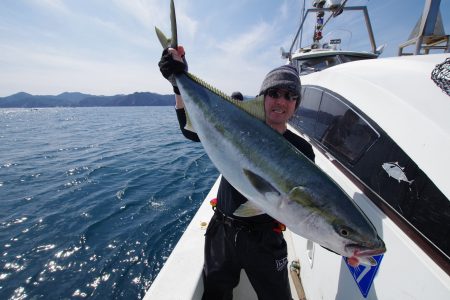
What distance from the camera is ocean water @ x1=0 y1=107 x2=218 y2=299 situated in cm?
511

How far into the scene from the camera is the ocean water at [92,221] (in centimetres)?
A: 511

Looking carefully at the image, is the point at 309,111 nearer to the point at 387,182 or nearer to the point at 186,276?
the point at 387,182

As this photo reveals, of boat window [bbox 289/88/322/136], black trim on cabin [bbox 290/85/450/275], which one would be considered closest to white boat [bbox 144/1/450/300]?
black trim on cabin [bbox 290/85/450/275]

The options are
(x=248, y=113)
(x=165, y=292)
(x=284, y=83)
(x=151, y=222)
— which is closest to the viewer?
(x=248, y=113)

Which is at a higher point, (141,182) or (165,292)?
(165,292)

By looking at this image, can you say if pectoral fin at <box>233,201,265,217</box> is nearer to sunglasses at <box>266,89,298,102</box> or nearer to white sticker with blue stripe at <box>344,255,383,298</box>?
white sticker with blue stripe at <box>344,255,383,298</box>

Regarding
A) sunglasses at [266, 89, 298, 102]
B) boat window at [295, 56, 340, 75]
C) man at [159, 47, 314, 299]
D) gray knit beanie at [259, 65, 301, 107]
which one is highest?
boat window at [295, 56, 340, 75]

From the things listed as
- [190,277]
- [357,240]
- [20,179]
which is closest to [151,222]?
[190,277]

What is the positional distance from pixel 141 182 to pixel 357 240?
10066 mm

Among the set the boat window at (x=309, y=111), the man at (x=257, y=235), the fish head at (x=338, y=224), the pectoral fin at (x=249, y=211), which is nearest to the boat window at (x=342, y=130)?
the boat window at (x=309, y=111)

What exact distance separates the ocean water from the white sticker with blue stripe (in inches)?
171

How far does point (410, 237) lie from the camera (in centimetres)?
165

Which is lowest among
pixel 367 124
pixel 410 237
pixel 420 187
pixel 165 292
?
pixel 165 292

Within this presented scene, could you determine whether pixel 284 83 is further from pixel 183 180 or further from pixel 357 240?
pixel 183 180
